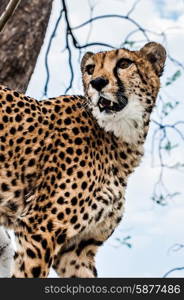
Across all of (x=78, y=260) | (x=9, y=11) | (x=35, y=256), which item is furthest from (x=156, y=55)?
(x=35, y=256)

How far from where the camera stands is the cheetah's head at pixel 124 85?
15.4 ft

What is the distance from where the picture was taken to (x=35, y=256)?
182 inches

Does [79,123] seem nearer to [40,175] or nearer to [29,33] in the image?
[40,175]

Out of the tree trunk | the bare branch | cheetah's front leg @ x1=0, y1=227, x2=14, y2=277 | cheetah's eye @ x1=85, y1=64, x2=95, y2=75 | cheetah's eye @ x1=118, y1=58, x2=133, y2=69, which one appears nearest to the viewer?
the bare branch

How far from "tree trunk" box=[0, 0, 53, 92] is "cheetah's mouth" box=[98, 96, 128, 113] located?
1792mm

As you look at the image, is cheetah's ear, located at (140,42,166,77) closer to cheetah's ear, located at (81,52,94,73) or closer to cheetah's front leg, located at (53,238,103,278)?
cheetah's ear, located at (81,52,94,73)

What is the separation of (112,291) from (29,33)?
9.70 ft

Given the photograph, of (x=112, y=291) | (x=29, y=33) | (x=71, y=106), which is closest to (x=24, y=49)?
(x=29, y=33)

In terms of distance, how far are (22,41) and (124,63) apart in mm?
1893

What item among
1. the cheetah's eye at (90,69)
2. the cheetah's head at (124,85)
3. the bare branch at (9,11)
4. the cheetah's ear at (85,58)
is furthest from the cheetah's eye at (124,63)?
the bare branch at (9,11)

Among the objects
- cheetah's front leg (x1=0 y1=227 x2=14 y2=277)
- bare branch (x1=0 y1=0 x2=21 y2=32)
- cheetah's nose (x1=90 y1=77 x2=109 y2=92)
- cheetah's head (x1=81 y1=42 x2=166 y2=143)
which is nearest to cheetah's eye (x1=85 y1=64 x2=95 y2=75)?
cheetah's head (x1=81 y1=42 x2=166 y2=143)

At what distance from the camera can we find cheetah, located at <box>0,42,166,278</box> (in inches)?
184

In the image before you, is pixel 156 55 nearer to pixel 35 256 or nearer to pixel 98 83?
pixel 98 83

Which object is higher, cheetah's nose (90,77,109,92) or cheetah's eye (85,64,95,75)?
cheetah's eye (85,64,95,75)
